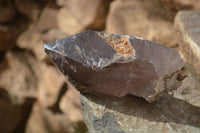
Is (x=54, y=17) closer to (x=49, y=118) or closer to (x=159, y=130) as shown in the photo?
(x=49, y=118)

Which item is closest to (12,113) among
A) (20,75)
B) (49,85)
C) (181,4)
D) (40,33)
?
(20,75)

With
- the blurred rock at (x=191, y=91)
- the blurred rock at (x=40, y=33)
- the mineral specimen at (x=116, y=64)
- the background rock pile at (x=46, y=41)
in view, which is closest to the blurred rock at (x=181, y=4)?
the background rock pile at (x=46, y=41)

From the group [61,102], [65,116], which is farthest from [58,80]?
[65,116]

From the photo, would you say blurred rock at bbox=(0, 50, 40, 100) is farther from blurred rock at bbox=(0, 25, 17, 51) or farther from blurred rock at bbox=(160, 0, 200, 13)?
blurred rock at bbox=(160, 0, 200, 13)

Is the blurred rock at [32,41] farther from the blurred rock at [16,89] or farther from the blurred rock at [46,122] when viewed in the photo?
the blurred rock at [46,122]

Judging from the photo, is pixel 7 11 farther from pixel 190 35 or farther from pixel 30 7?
pixel 190 35

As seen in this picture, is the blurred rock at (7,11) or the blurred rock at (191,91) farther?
the blurred rock at (7,11)

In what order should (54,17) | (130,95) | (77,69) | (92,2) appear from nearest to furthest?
(77,69)
(130,95)
(92,2)
(54,17)
